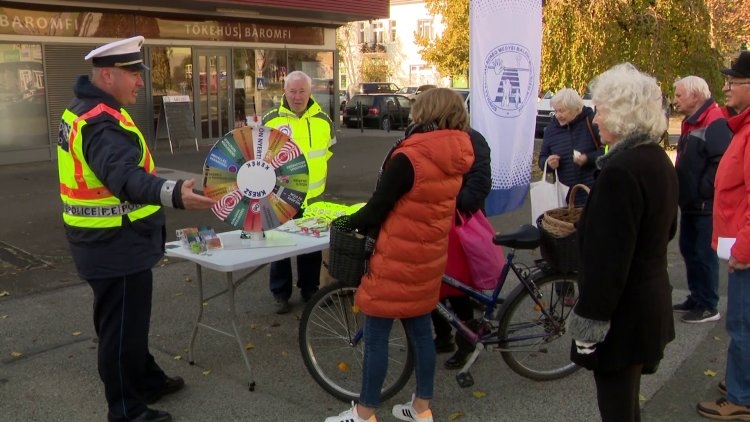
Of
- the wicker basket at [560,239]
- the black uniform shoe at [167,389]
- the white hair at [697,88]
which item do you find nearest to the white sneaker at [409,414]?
the wicker basket at [560,239]

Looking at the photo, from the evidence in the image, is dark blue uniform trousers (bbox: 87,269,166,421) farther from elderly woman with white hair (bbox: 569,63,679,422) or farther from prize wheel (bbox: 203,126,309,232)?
elderly woman with white hair (bbox: 569,63,679,422)

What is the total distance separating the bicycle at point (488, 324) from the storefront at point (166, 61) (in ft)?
35.6

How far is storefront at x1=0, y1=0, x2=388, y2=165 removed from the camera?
43.1 feet

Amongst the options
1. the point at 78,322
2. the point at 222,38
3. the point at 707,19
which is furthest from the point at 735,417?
the point at 222,38

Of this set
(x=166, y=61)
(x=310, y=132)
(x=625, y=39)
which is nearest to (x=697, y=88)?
(x=310, y=132)

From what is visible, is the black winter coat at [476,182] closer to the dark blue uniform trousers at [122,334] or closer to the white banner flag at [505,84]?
the dark blue uniform trousers at [122,334]

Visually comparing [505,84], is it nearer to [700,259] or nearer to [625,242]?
[700,259]

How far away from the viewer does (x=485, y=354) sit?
4570 millimetres

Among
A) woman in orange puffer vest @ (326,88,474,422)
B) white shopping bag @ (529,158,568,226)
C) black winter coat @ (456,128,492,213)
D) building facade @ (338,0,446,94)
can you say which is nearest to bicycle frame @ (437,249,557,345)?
black winter coat @ (456,128,492,213)

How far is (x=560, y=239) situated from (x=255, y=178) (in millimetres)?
1715

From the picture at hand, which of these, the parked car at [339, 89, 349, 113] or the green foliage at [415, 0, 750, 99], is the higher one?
the green foliage at [415, 0, 750, 99]

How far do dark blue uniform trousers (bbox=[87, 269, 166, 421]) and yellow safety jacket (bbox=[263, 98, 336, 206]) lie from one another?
180cm

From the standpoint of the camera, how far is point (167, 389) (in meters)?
3.90

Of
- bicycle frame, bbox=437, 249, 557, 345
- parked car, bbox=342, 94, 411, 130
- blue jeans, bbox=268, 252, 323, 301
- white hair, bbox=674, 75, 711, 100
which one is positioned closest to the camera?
bicycle frame, bbox=437, 249, 557, 345
